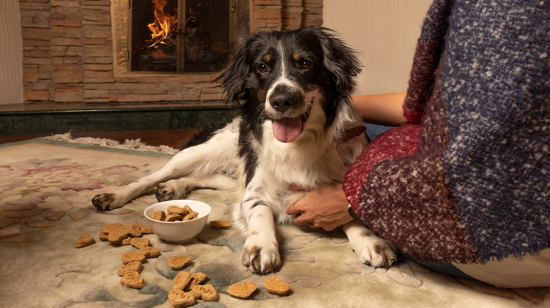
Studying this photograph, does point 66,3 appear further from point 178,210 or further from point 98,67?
point 178,210

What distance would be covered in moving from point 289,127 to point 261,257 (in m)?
0.54

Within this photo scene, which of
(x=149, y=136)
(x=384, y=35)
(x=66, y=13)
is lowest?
(x=149, y=136)

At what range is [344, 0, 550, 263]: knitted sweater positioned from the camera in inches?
28.2

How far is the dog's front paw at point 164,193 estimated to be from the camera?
6.54 ft

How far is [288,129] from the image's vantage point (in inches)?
60.2

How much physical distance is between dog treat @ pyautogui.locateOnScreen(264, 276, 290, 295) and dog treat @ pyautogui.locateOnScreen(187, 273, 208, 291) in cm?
20

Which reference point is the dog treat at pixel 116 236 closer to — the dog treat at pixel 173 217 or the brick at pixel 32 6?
the dog treat at pixel 173 217

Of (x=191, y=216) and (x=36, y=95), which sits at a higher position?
(x=36, y=95)

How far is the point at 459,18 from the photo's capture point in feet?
2.59

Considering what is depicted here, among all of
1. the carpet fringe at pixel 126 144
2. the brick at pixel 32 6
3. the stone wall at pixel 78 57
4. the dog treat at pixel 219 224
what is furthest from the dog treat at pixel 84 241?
the brick at pixel 32 6

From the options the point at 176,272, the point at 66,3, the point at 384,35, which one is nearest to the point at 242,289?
the point at 176,272

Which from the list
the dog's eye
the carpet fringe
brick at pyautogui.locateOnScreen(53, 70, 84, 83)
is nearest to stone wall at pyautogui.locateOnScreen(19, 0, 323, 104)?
brick at pyautogui.locateOnScreen(53, 70, 84, 83)

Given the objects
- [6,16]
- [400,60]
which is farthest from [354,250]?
[6,16]

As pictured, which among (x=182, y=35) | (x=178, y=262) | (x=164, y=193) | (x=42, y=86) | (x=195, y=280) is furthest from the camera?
(x=182, y=35)
